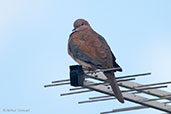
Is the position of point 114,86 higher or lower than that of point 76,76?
lower

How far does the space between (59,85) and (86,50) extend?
186 cm

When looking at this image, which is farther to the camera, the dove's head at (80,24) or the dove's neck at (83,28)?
the dove's head at (80,24)

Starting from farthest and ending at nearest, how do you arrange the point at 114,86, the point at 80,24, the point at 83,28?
the point at 80,24 < the point at 83,28 < the point at 114,86

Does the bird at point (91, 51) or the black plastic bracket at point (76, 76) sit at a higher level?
the bird at point (91, 51)

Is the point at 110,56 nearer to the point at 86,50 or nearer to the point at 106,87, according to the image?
the point at 86,50

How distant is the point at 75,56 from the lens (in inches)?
270

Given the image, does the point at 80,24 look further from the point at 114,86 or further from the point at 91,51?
the point at 114,86

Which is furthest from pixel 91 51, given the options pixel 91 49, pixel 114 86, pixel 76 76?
pixel 76 76

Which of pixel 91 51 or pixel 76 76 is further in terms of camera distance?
pixel 91 51

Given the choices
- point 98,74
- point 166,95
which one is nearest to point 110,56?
point 98,74

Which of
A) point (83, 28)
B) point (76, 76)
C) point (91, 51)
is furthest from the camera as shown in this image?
point (83, 28)

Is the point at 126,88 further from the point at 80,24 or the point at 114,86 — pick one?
the point at 80,24

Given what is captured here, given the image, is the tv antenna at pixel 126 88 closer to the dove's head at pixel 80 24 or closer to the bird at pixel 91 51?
the bird at pixel 91 51

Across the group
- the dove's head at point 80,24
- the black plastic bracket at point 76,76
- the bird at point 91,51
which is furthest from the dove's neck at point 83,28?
the black plastic bracket at point 76,76
